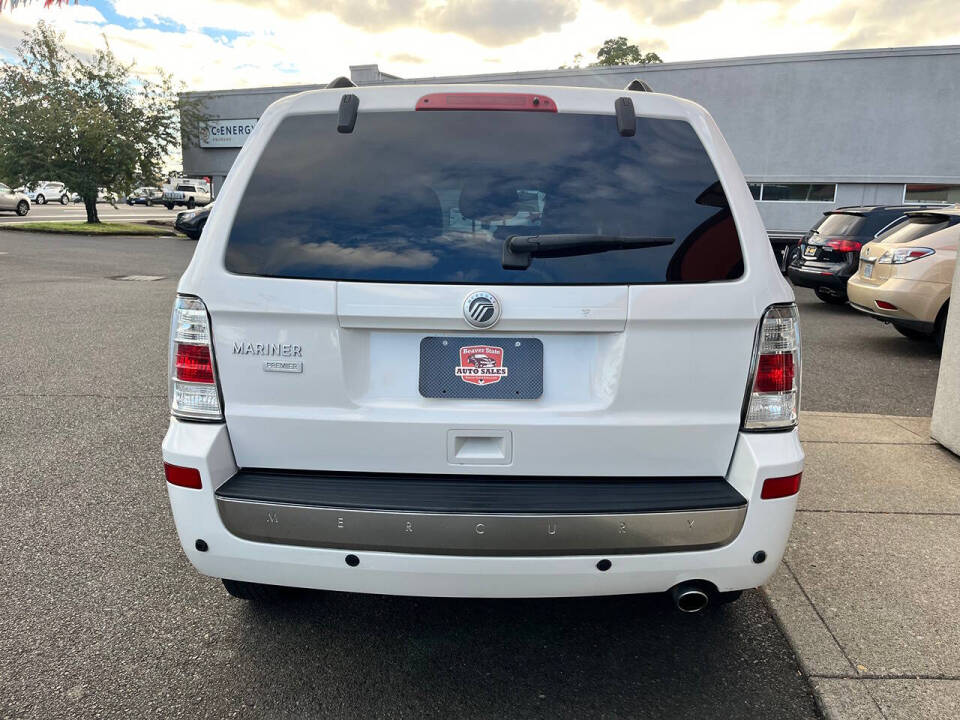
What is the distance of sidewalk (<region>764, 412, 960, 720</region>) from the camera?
260 cm

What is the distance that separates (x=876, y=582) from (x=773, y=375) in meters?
1.49

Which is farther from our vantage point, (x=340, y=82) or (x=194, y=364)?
(x=340, y=82)

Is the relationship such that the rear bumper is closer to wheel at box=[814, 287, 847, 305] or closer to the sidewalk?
the sidewalk

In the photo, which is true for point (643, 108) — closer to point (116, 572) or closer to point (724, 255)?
point (724, 255)

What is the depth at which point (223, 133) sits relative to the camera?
1298 inches

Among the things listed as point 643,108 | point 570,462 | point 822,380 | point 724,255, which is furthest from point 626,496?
point 822,380

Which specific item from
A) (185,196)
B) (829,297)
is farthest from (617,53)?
(829,297)

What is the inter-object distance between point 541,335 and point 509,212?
39cm

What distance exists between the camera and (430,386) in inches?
91.9

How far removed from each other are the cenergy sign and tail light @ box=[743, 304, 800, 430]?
3336 centimetres

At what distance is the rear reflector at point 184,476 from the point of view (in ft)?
7.70

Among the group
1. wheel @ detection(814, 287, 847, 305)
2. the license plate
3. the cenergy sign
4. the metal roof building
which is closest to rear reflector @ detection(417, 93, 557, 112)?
the license plate

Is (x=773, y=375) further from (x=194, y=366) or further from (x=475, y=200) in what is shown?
(x=194, y=366)

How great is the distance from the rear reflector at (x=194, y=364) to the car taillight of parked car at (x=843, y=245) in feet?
37.6
